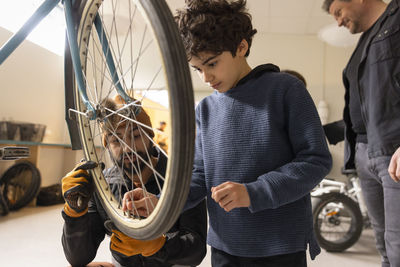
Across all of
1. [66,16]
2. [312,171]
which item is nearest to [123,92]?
[66,16]

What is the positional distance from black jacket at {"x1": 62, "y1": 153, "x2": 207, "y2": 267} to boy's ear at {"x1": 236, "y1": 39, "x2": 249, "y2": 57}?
404mm

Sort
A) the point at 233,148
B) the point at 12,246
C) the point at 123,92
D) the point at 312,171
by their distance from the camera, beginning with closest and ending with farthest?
1. the point at 312,171
2. the point at 233,148
3. the point at 123,92
4. the point at 12,246

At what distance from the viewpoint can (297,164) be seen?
58 centimetres

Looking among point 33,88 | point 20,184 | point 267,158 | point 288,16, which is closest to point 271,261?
point 267,158

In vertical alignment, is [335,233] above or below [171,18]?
below

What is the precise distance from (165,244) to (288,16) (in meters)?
4.17

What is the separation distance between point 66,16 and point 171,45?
0.55m

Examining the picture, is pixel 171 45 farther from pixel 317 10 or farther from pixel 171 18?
pixel 317 10

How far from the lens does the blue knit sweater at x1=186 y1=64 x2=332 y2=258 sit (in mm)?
588

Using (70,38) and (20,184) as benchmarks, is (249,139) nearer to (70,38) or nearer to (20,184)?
(70,38)

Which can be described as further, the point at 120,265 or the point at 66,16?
the point at 120,265

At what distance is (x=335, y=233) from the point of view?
2.40 m

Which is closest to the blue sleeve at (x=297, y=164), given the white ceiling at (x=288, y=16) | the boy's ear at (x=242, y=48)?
the boy's ear at (x=242, y=48)

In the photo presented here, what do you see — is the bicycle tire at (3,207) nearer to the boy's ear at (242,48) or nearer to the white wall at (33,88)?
the white wall at (33,88)
